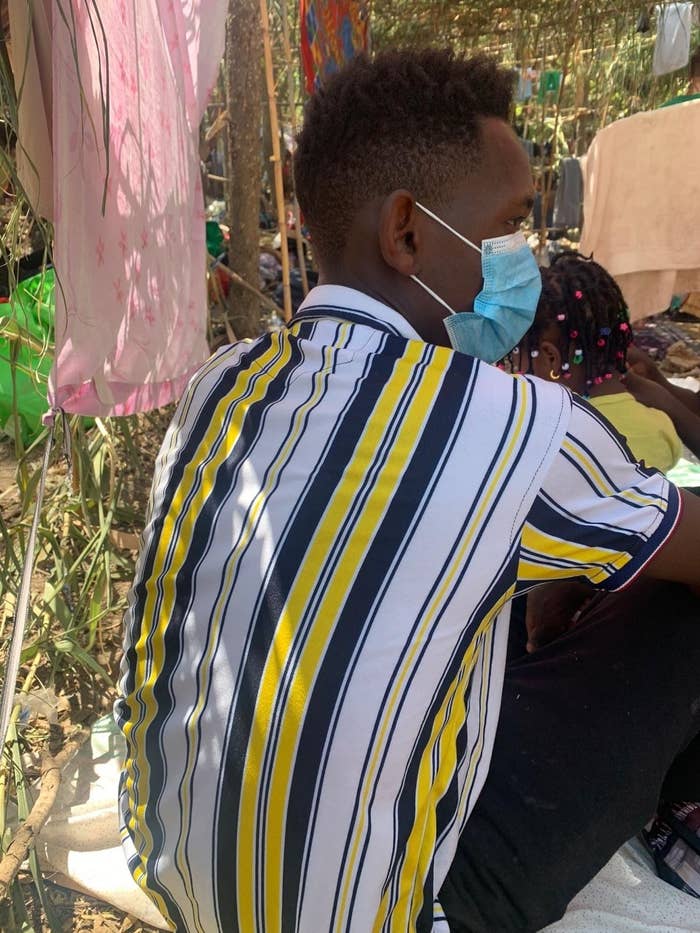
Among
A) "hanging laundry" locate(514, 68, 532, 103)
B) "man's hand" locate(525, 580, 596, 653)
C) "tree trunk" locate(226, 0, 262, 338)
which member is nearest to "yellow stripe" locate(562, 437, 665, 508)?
"man's hand" locate(525, 580, 596, 653)

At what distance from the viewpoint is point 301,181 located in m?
1.21

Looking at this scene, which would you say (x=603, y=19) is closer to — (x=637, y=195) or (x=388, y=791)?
(x=637, y=195)

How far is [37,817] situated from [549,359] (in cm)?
161

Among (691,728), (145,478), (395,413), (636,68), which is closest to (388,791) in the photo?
(395,413)

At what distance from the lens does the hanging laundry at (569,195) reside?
224 inches

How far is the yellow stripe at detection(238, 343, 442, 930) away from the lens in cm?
85

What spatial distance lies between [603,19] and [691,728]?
4687 millimetres

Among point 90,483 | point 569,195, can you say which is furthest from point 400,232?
point 569,195

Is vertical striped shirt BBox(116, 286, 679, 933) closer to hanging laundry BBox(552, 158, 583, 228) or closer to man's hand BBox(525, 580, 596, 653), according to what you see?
man's hand BBox(525, 580, 596, 653)

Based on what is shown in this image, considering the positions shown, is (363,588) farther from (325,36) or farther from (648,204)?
(648,204)

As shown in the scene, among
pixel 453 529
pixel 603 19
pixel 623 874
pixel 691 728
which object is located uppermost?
pixel 603 19

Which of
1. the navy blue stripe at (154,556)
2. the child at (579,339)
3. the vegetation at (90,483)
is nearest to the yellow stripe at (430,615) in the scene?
the navy blue stripe at (154,556)

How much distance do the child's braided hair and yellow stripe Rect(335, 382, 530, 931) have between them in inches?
52.5

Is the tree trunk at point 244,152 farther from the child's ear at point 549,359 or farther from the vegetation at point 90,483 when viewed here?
the child's ear at point 549,359
